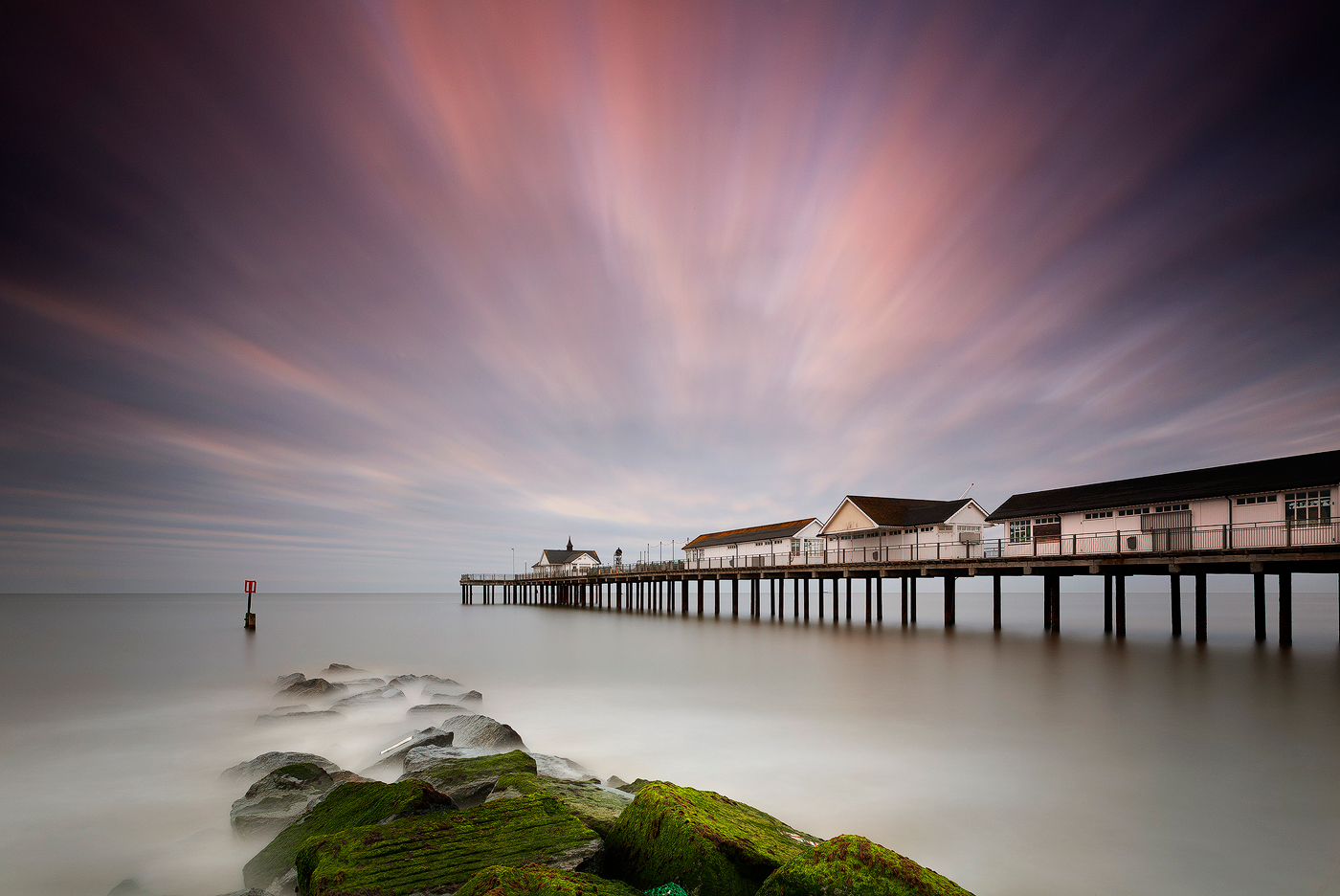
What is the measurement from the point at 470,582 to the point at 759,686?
6601cm

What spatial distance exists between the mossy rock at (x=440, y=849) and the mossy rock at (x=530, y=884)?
2.50 ft

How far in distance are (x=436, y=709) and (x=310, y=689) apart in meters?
4.66

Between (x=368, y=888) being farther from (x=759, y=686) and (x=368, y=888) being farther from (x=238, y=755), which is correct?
(x=759, y=686)

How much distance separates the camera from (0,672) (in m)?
23.3

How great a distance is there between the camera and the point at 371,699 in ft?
54.0

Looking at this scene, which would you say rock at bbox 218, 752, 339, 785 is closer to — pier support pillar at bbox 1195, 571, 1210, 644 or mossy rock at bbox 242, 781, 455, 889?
mossy rock at bbox 242, 781, 455, 889

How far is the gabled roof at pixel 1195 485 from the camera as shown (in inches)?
851

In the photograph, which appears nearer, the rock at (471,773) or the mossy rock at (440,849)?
the mossy rock at (440,849)

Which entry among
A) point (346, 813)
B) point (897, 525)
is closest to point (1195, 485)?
point (897, 525)

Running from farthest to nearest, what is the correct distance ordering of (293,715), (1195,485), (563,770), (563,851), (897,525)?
(897,525) < (1195,485) < (293,715) < (563,770) < (563,851)

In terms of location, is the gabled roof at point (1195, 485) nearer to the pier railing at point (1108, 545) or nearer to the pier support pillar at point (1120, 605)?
the pier railing at point (1108, 545)

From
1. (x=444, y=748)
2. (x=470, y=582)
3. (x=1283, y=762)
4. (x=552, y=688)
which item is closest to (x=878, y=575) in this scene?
(x=552, y=688)

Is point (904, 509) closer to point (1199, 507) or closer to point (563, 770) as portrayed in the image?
point (1199, 507)

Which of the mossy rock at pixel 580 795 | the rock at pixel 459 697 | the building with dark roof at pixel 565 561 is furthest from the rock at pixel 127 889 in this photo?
the building with dark roof at pixel 565 561
